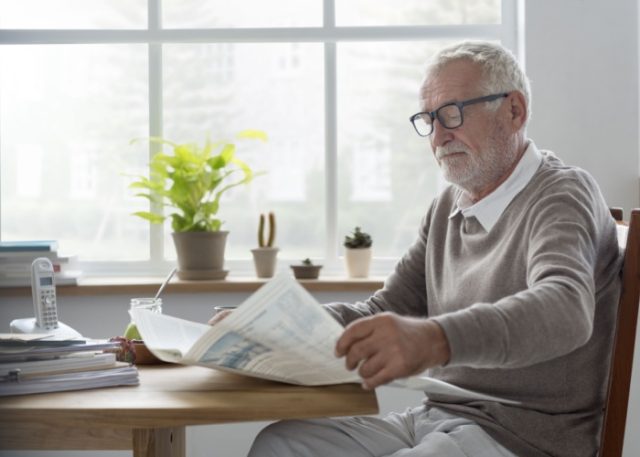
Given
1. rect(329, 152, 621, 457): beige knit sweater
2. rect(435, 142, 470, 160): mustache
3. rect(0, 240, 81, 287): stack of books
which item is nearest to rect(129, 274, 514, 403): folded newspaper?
rect(329, 152, 621, 457): beige knit sweater

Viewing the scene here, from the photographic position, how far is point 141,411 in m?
1.30

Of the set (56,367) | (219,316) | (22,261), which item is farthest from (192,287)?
(56,367)

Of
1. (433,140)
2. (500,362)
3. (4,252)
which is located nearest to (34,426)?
(500,362)

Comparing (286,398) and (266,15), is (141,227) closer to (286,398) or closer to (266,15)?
(266,15)

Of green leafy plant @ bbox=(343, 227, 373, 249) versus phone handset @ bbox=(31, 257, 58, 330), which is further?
green leafy plant @ bbox=(343, 227, 373, 249)

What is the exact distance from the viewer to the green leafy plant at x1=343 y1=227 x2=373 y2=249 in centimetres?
317

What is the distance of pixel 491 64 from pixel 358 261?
1.39 metres

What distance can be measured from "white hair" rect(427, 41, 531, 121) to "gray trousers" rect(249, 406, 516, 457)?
2.27ft

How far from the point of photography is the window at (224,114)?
333 cm

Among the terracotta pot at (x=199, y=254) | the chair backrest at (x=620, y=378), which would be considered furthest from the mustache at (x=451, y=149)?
the terracotta pot at (x=199, y=254)

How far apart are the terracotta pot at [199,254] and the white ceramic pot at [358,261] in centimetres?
44

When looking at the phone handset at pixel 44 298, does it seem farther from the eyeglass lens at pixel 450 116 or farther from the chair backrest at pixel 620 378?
the chair backrest at pixel 620 378

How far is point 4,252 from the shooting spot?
3.01 metres

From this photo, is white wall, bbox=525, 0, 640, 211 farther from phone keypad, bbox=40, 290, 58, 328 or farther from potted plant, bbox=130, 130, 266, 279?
phone keypad, bbox=40, 290, 58, 328
